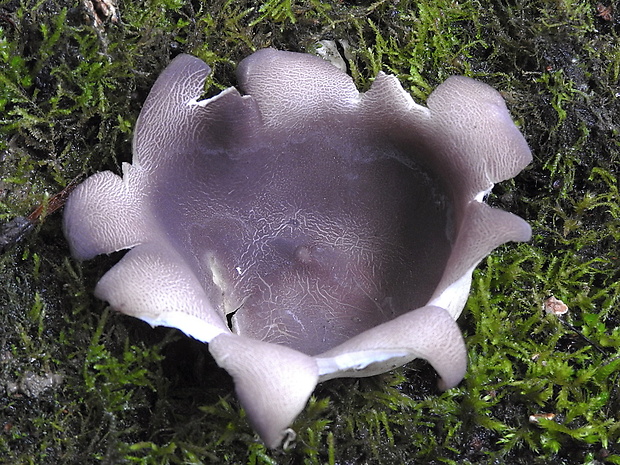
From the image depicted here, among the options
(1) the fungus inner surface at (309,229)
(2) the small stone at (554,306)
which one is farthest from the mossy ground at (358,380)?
(1) the fungus inner surface at (309,229)

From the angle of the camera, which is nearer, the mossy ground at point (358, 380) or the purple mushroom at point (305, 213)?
the purple mushroom at point (305, 213)

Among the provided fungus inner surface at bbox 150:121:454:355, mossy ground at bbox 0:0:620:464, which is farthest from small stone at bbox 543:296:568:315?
fungus inner surface at bbox 150:121:454:355

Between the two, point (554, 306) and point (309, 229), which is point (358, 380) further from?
point (554, 306)

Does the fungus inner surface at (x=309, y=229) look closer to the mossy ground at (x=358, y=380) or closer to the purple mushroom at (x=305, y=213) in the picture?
the purple mushroom at (x=305, y=213)

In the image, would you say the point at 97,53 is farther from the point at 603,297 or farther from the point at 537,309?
the point at 603,297

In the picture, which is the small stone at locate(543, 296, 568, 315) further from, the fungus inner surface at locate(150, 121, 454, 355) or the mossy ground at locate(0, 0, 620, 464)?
the fungus inner surface at locate(150, 121, 454, 355)

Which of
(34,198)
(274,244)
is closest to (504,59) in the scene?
(274,244)

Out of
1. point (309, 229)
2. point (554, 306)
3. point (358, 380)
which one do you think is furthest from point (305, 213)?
point (554, 306)
